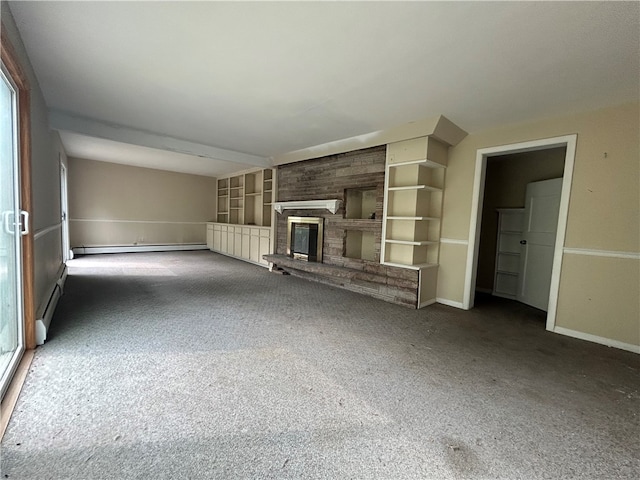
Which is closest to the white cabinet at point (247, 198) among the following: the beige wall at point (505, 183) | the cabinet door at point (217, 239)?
the cabinet door at point (217, 239)

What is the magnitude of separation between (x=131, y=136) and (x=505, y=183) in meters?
5.94

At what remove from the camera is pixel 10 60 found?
5.99ft

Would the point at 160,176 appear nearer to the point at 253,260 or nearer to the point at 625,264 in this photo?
the point at 253,260

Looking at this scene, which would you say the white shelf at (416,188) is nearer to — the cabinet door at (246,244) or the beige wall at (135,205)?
the cabinet door at (246,244)

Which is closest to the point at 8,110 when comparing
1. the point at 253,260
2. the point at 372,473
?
the point at 372,473

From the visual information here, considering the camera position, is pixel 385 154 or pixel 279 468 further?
pixel 385 154

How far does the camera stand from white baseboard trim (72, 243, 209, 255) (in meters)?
7.31

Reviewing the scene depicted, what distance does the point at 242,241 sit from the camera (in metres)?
7.36

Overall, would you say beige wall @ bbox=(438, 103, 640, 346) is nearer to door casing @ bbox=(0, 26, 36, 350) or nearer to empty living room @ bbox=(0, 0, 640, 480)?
empty living room @ bbox=(0, 0, 640, 480)

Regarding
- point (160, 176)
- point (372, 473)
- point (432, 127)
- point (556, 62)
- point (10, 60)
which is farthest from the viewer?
point (160, 176)

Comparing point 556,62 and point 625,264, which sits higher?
point 556,62

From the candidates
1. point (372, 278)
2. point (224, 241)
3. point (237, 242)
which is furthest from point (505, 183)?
point (224, 241)

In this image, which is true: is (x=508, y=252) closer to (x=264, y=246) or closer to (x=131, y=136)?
(x=264, y=246)

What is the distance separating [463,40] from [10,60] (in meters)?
3.04
